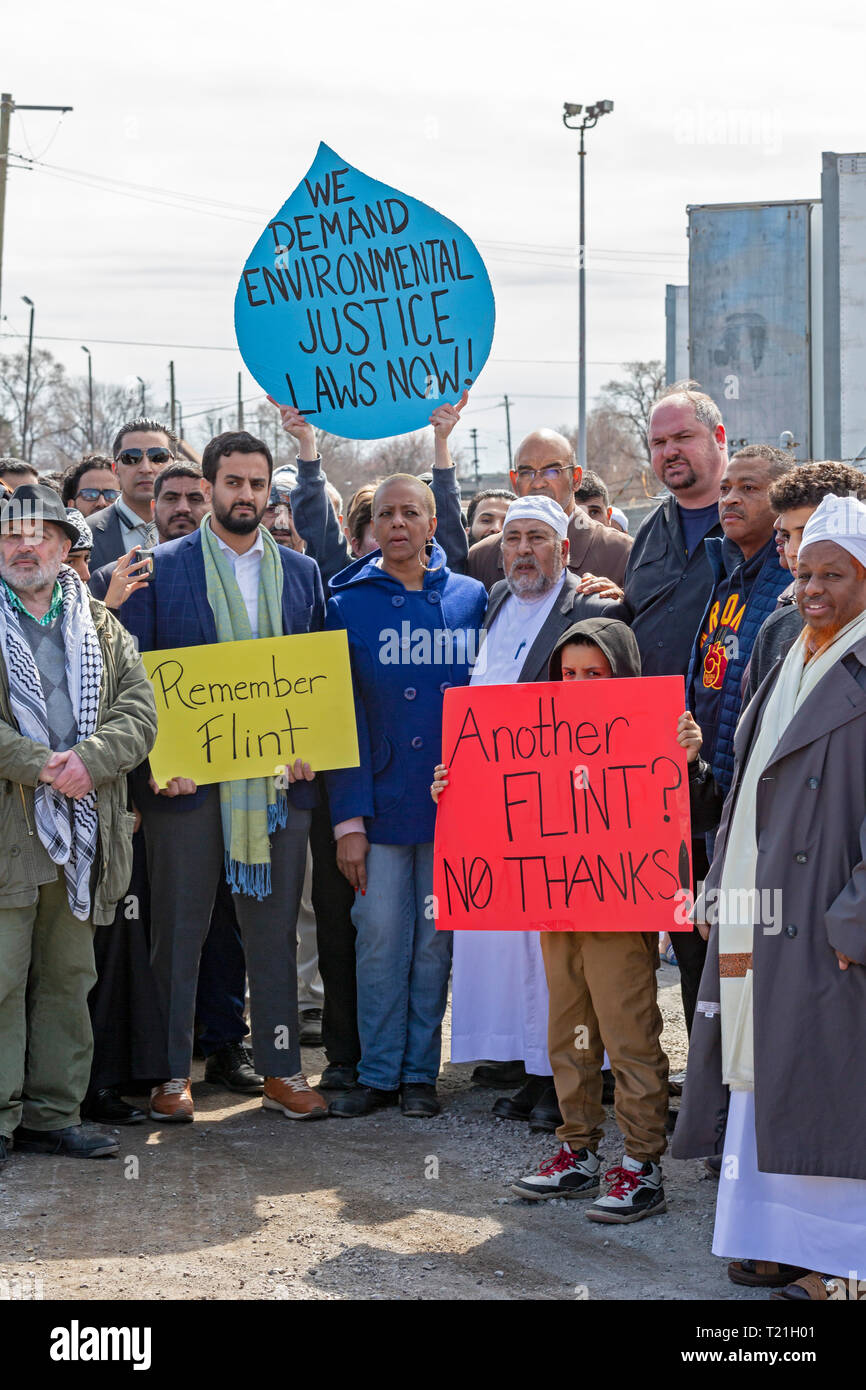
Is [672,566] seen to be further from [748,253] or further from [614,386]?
[614,386]

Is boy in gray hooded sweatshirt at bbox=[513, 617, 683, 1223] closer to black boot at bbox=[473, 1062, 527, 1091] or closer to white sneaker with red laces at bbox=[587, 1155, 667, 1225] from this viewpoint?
white sneaker with red laces at bbox=[587, 1155, 667, 1225]

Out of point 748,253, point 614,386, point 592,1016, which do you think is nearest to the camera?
point 592,1016

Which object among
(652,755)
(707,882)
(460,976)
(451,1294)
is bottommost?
(451,1294)

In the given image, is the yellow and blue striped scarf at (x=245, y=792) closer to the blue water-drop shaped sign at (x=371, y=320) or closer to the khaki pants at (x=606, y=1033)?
the blue water-drop shaped sign at (x=371, y=320)

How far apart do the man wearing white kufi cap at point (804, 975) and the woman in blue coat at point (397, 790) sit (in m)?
1.87

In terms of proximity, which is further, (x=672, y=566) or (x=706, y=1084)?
(x=672, y=566)

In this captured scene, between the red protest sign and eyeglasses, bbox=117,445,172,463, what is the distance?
2.72 m

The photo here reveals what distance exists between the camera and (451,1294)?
168 inches

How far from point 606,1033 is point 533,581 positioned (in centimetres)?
176

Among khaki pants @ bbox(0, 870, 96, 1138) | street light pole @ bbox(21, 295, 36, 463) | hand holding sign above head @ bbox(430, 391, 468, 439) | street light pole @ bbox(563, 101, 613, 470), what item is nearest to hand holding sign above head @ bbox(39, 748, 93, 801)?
khaki pants @ bbox(0, 870, 96, 1138)

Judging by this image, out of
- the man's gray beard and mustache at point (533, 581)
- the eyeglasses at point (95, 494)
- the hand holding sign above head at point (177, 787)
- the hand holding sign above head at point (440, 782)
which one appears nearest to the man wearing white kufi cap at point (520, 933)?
the man's gray beard and mustache at point (533, 581)

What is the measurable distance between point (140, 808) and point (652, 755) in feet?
7.18

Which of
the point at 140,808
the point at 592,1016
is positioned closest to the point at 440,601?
the point at 140,808

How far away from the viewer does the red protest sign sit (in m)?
4.93
